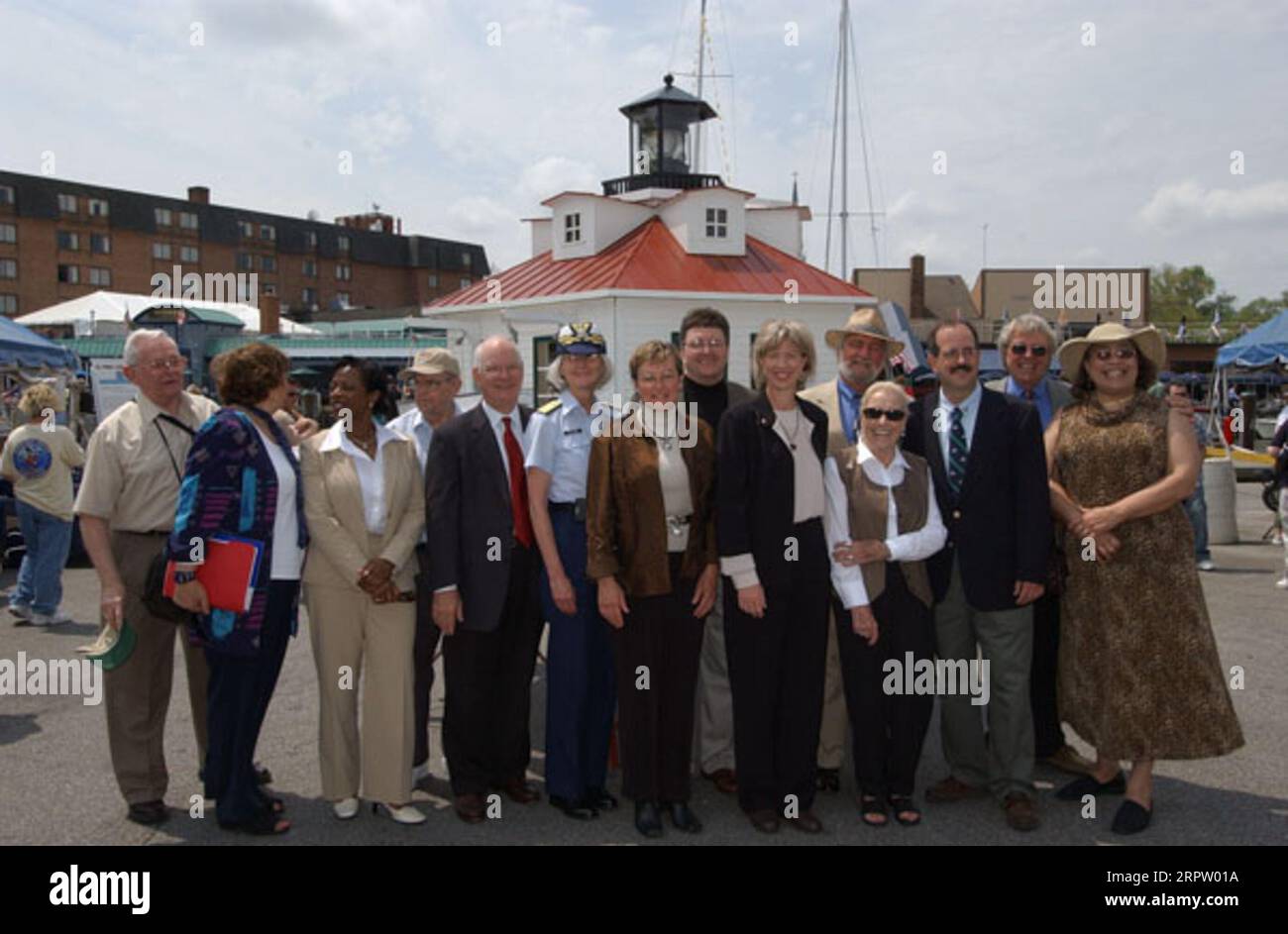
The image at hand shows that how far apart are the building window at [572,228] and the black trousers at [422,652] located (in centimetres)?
1948

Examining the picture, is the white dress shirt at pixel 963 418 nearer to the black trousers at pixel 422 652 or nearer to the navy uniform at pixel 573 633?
the navy uniform at pixel 573 633

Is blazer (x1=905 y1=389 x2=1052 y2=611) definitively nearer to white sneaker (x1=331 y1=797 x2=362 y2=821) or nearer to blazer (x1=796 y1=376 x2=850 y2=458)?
blazer (x1=796 y1=376 x2=850 y2=458)

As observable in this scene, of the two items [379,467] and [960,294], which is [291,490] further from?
[960,294]

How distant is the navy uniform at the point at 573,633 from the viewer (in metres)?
4.77

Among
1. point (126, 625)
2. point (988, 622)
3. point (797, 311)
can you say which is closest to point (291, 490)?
point (126, 625)

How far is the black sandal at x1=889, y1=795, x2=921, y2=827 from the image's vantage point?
15.4 feet

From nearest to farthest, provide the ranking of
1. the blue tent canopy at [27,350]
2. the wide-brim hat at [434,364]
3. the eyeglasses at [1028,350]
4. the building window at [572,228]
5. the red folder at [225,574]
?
1. the red folder at [225,574]
2. the eyeglasses at [1028,350]
3. the wide-brim hat at [434,364]
4. the blue tent canopy at [27,350]
5. the building window at [572,228]

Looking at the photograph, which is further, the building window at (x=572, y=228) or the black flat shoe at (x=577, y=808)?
the building window at (x=572, y=228)

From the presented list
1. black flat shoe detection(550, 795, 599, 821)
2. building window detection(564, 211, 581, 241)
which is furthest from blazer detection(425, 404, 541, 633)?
building window detection(564, 211, 581, 241)

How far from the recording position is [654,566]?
453 centimetres

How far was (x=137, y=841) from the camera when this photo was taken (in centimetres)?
450

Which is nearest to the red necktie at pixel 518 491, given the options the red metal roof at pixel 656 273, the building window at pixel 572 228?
the red metal roof at pixel 656 273

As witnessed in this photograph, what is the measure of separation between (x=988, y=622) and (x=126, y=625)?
13.7ft

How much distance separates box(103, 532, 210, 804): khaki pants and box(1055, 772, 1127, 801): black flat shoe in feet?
14.7
